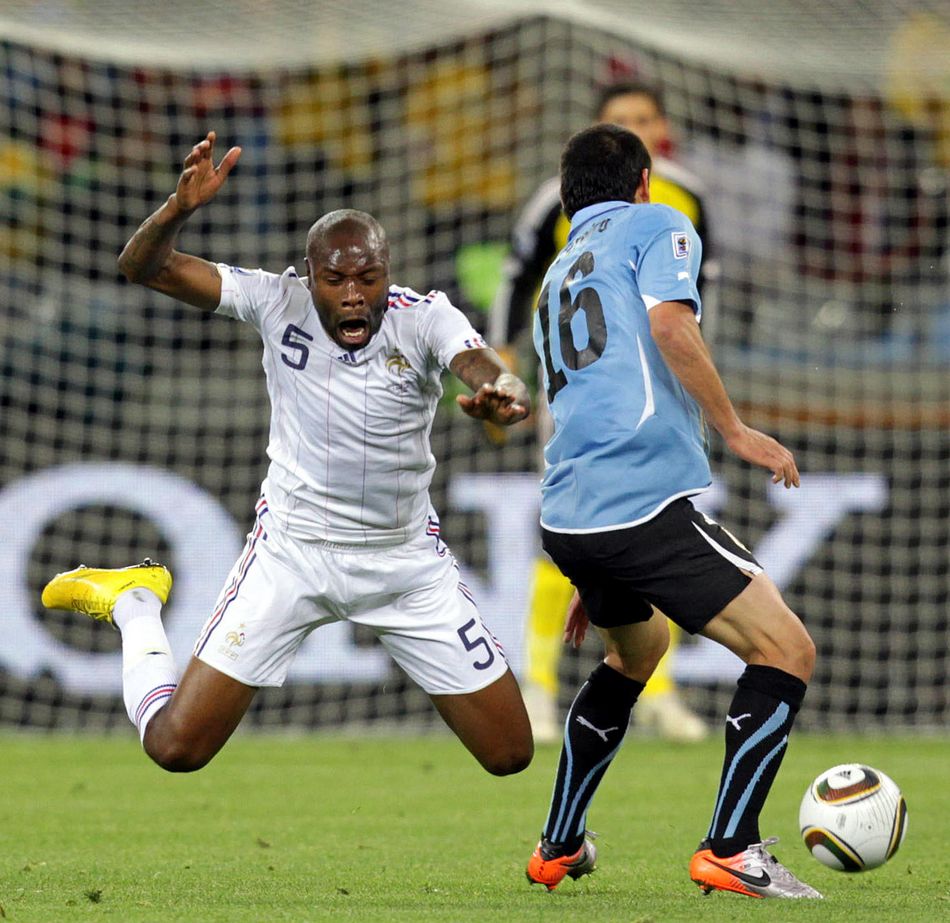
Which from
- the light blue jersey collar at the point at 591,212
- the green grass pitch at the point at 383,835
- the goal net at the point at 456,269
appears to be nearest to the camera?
the green grass pitch at the point at 383,835

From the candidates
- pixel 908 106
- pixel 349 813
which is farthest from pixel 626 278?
pixel 908 106

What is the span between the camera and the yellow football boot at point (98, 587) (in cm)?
517

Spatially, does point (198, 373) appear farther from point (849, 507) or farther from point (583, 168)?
point (583, 168)

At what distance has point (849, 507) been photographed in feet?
30.0

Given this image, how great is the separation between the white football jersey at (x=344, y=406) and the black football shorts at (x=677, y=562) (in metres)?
0.74

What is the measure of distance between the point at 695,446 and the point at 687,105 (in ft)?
24.0

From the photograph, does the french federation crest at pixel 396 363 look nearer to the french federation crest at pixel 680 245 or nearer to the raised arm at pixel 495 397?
the raised arm at pixel 495 397

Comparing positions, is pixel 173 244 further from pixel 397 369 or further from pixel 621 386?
pixel 621 386

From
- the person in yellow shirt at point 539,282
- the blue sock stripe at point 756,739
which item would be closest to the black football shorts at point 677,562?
the blue sock stripe at point 756,739

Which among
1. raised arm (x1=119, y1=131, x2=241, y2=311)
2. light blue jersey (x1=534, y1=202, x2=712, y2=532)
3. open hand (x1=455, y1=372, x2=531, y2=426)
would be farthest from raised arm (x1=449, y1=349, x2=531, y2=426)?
raised arm (x1=119, y1=131, x2=241, y2=311)

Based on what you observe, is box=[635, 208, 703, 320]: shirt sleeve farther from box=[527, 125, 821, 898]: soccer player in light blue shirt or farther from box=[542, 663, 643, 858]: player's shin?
box=[542, 663, 643, 858]: player's shin

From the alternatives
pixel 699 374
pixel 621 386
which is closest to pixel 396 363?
pixel 621 386

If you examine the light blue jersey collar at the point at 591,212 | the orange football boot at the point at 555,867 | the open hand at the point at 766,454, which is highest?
the light blue jersey collar at the point at 591,212

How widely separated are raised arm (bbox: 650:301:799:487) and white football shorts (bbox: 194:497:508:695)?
1.08m
